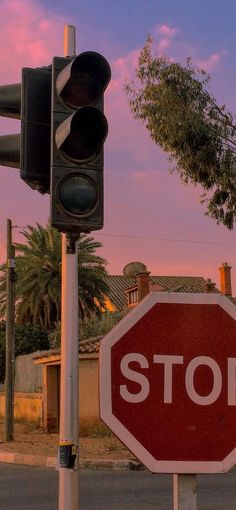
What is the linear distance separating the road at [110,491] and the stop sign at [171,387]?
7.39 metres

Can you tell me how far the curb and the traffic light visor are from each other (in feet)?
33.2

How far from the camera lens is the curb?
13.6 m

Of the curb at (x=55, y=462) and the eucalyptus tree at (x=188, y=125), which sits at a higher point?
the eucalyptus tree at (x=188, y=125)

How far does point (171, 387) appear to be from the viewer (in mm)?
2104

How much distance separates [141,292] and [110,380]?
114ft

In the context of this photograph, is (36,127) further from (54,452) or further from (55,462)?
(54,452)

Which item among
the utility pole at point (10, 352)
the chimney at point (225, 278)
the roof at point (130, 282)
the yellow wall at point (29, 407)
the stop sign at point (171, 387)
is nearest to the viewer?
the stop sign at point (171, 387)

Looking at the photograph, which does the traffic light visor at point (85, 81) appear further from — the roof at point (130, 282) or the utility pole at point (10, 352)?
the roof at point (130, 282)

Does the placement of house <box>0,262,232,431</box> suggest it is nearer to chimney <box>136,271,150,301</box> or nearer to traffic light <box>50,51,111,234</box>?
chimney <box>136,271,150,301</box>

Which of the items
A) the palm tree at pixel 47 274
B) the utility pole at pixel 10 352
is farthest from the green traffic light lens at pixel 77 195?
the palm tree at pixel 47 274

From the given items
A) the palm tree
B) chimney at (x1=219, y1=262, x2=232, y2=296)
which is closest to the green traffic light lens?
the palm tree

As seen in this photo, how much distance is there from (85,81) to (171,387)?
2.13 m

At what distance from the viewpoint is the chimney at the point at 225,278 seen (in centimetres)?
4256

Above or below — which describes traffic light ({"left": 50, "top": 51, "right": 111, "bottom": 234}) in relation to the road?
above
